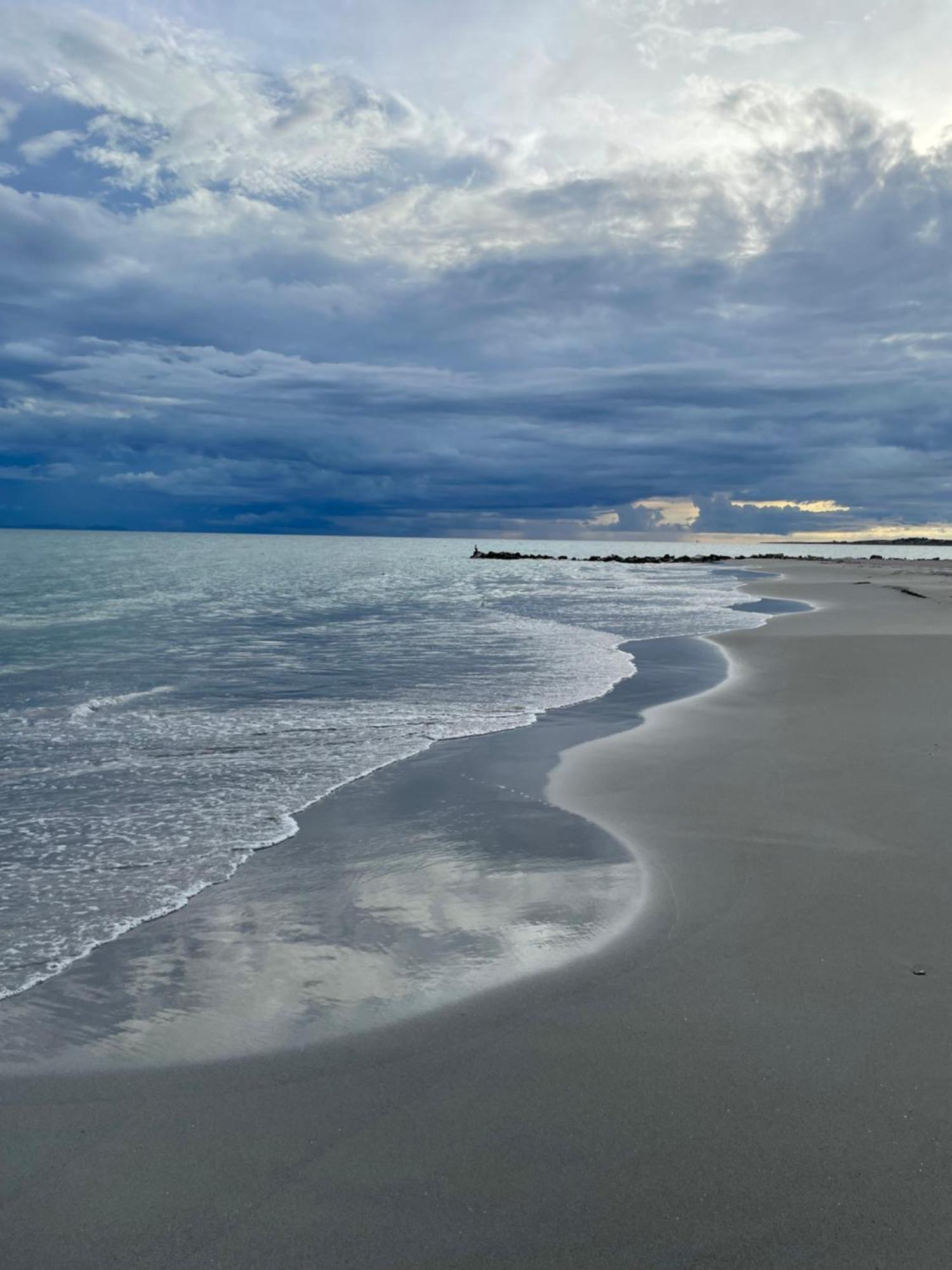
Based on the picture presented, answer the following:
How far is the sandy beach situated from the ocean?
196 centimetres

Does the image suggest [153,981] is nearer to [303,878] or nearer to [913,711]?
[303,878]

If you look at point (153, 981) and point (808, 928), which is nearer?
point (153, 981)

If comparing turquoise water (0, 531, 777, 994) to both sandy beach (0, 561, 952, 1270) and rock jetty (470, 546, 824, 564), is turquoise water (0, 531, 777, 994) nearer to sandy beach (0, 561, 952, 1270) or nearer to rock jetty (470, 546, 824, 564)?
sandy beach (0, 561, 952, 1270)

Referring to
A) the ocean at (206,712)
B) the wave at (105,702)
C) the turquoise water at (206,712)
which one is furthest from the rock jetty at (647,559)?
the wave at (105,702)

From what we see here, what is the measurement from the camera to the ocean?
628 centimetres

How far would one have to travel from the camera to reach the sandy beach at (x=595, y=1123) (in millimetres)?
2859

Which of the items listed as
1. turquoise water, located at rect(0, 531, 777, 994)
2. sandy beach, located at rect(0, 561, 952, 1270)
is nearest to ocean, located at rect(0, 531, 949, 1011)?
turquoise water, located at rect(0, 531, 777, 994)

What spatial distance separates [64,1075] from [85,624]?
78.8ft

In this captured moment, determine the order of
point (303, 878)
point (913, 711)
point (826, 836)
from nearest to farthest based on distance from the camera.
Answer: point (303, 878)
point (826, 836)
point (913, 711)

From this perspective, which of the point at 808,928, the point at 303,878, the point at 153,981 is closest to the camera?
the point at 153,981

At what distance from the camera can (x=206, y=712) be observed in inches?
491

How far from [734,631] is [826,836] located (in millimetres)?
17654

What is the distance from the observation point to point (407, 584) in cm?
5519

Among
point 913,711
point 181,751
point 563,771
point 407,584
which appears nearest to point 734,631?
point 913,711
